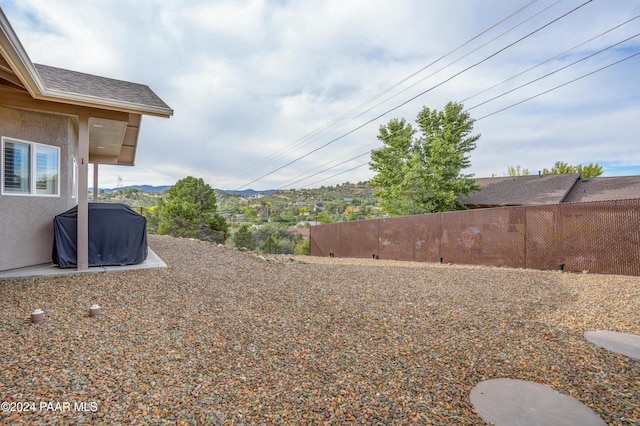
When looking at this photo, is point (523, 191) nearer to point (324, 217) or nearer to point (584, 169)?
point (584, 169)

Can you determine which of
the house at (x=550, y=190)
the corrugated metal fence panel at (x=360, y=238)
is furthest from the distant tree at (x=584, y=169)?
the corrugated metal fence panel at (x=360, y=238)

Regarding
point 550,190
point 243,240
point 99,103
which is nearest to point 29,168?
point 99,103

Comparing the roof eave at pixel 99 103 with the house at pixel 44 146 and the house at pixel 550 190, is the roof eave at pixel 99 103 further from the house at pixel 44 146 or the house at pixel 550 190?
the house at pixel 550 190

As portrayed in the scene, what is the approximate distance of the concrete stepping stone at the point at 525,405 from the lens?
7.33 ft

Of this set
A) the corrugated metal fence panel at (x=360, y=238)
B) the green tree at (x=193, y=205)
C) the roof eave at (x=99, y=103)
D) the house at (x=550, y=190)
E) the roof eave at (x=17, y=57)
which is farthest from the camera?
the green tree at (x=193, y=205)

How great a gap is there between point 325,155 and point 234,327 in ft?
82.7

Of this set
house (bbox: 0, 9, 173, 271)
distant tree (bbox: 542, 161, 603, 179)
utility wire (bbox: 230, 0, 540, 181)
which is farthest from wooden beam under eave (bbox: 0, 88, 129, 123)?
A: distant tree (bbox: 542, 161, 603, 179)

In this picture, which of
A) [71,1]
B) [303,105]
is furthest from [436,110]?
[71,1]

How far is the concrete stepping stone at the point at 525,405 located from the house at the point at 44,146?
6.60m

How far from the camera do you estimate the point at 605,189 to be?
59.5 feet

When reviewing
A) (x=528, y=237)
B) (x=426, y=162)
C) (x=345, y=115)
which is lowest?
(x=528, y=237)

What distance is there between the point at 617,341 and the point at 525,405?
2119 mm

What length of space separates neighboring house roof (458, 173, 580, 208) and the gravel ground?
49.9ft

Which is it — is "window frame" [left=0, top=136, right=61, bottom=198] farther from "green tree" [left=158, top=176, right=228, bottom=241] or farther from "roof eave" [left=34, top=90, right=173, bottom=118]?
"green tree" [left=158, top=176, right=228, bottom=241]
